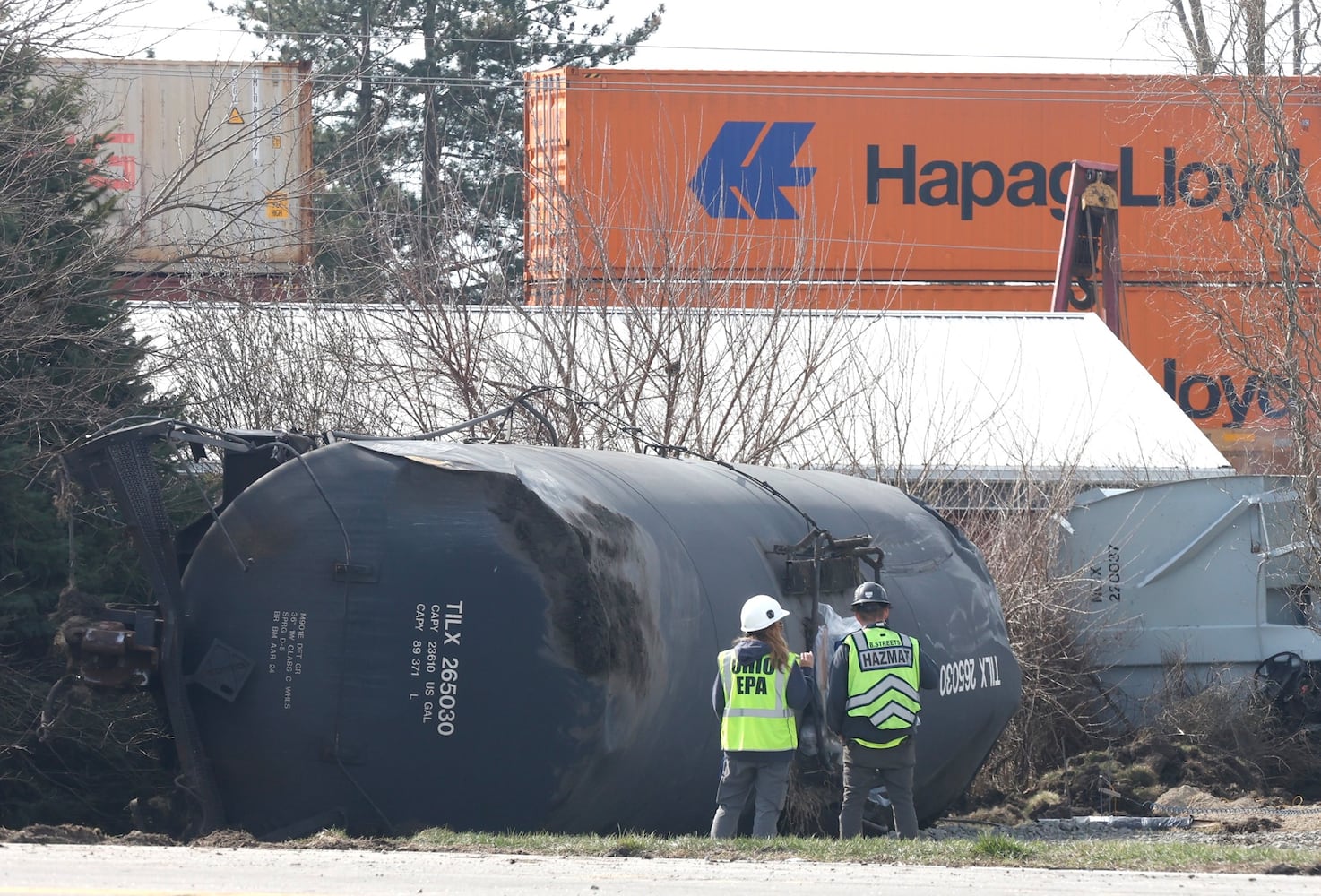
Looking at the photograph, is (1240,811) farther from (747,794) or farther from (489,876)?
(489,876)

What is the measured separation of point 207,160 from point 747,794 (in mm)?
8700

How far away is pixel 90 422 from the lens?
36.9ft

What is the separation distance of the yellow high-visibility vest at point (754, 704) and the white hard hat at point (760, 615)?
0.16 m

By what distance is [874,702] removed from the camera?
28.4 ft

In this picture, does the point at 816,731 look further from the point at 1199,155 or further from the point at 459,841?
the point at 1199,155

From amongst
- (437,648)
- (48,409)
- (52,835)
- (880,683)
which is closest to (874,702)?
(880,683)

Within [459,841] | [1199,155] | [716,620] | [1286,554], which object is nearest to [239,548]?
[459,841]

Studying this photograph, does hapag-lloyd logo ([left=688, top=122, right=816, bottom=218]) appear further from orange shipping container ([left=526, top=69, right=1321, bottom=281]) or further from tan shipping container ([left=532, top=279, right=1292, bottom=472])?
tan shipping container ([left=532, top=279, right=1292, bottom=472])

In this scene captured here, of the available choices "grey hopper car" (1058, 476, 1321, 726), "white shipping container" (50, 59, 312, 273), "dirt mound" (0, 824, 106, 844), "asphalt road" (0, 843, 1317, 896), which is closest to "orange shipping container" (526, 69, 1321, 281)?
"white shipping container" (50, 59, 312, 273)

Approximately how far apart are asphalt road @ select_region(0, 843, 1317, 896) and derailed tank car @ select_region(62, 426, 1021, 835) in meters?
0.65

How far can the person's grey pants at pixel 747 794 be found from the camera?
319 inches

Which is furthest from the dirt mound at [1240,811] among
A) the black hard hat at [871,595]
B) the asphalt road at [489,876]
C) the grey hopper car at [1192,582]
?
the asphalt road at [489,876]

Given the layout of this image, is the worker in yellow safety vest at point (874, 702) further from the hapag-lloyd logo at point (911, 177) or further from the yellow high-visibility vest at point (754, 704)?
the hapag-lloyd logo at point (911, 177)

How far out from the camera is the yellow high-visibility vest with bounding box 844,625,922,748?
864 cm
